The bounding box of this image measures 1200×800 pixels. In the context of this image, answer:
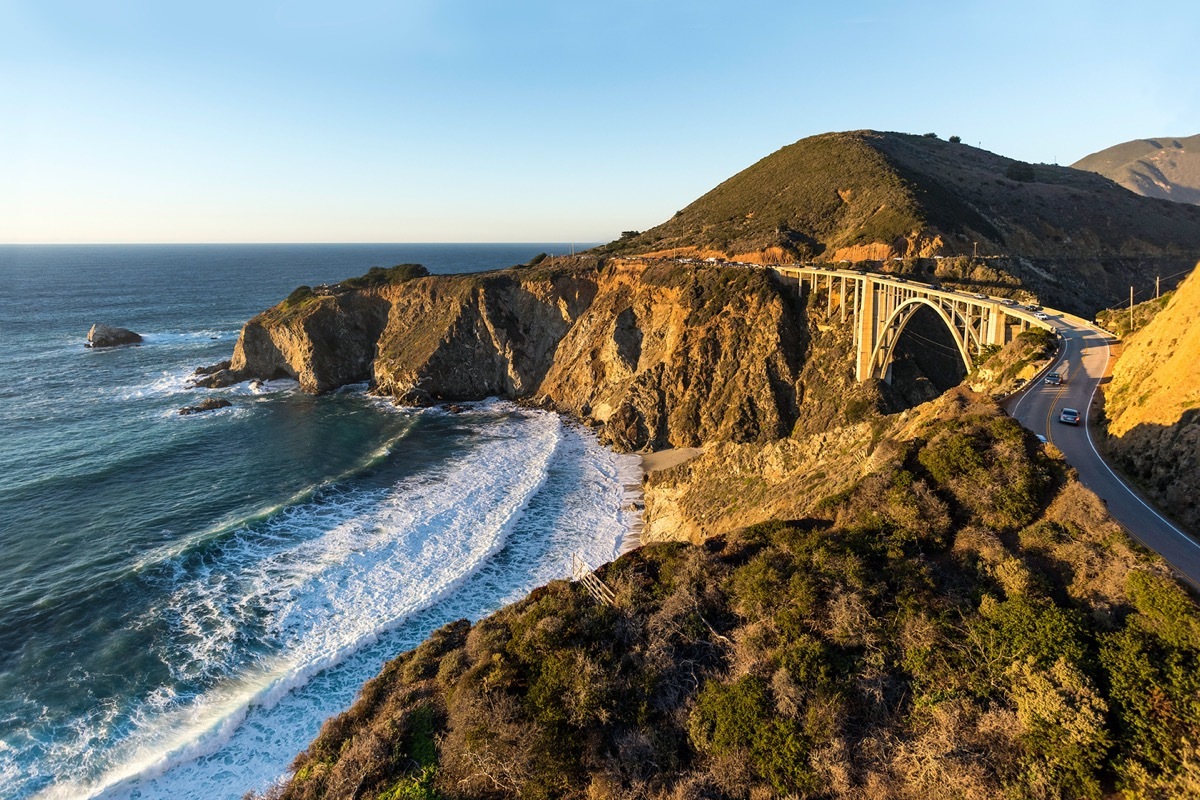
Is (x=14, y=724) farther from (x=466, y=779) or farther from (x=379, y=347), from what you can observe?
(x=379, y=347)

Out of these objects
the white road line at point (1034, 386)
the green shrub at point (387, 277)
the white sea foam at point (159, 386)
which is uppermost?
the green shrub at point (387, 277)

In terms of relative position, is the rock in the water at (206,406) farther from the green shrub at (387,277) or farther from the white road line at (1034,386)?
the white road line at (1034,386)

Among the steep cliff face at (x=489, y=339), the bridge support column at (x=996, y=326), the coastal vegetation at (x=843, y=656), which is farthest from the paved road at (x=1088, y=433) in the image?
the steep cliff face at (x=489, y=339)

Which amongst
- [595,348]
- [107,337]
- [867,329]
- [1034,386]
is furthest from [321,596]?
[107,337]

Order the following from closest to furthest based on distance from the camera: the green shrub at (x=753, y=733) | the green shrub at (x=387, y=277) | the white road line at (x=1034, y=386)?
the green shrub at (x=753, y=733), the white road line at (x=1034, y=386), the green shrub at (x=387, y=277)

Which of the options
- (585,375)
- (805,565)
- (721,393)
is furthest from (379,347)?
(805,565)

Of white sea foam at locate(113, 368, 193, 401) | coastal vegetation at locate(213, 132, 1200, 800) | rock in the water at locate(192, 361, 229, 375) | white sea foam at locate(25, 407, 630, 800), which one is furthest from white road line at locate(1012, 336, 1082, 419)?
rock in the water at locate(192, 361, 229, 375)

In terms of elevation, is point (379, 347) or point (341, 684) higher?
point (379, 347)

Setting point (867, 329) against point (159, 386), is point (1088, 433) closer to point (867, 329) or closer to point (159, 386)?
point (867, 329)
